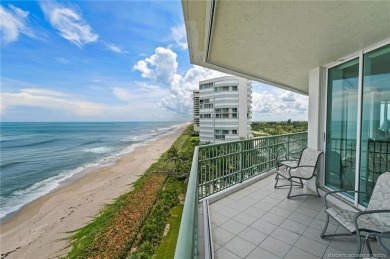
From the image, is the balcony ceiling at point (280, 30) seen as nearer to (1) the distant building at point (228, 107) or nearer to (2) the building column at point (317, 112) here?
(2) the building column at point (317, 112)

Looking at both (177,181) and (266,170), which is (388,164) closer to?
(266,170)

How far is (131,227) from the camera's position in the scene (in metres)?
7.90

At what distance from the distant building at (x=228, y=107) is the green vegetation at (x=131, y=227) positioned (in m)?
12.9

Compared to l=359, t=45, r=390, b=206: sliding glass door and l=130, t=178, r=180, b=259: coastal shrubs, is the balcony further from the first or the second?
l=130, t=178, r=180, b=259: coastal shrubs

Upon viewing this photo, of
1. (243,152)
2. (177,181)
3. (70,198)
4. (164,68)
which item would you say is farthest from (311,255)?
(164,68)

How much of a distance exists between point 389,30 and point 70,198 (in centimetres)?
A: 1444

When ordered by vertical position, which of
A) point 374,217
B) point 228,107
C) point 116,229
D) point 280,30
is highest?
point 228,107

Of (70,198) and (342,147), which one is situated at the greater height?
(342,147)

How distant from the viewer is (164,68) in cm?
2048

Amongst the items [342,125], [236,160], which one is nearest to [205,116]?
[236,160]

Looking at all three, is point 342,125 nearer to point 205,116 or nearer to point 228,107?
point 228,107

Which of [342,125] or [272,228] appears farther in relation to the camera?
[342,125]

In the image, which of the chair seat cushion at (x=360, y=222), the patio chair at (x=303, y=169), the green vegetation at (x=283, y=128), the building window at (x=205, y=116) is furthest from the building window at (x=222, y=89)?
the chair seat cushion at (x=360, y=222)

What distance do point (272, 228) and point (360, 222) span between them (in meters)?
0.97
